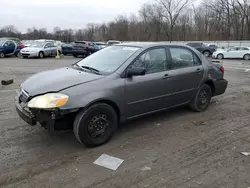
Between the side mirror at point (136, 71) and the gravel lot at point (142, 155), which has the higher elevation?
the side mirror at point (136, 71)

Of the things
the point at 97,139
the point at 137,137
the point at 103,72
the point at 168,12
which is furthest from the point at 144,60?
the point at 168,12

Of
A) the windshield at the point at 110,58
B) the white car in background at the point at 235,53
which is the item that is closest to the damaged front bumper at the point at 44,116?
the windshield at the point at 110,58

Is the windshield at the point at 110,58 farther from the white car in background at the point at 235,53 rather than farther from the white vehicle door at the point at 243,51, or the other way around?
the white vehicle door at the point at 243,51

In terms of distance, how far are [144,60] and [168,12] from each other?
67615 mm

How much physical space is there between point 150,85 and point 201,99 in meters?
1.75

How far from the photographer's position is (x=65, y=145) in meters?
3.88

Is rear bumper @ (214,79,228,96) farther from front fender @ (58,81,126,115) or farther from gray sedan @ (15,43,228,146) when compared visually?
front fender @ (58,81,126,115)

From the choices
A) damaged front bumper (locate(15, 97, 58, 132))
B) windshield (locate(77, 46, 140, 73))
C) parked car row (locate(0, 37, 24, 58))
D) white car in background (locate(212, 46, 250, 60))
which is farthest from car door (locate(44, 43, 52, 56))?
damaged front bumper (locate(15, 97, 58, 132))

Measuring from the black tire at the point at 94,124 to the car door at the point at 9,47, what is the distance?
20907 mm

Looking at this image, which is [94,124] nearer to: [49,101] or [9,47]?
[49,101]

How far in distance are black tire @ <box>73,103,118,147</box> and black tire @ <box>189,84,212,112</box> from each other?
2.23m

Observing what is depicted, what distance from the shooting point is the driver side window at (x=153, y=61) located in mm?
4371

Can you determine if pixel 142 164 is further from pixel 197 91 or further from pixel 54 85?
pixel 197 91

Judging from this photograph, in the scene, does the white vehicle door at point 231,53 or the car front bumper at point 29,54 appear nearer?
the car front bumper at point 29,54
